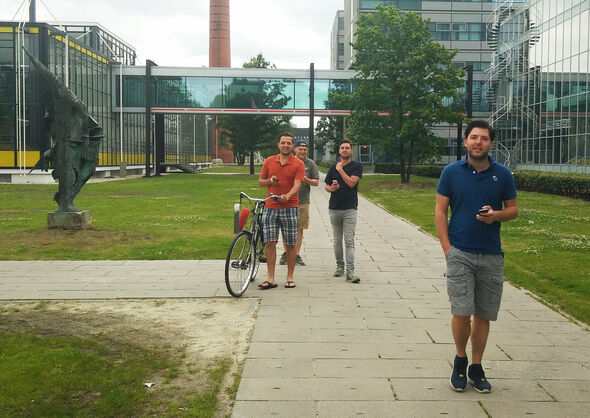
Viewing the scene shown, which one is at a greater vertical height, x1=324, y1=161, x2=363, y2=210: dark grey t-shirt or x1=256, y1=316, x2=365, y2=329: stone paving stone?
x1=324, y1=161, x2=363, y2=210: dark grey t-shirt

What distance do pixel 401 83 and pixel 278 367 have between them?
30074 mm

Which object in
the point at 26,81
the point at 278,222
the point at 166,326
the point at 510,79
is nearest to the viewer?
the point at 166,326

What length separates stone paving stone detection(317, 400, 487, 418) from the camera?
3994mm

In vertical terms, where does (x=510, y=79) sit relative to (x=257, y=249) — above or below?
above

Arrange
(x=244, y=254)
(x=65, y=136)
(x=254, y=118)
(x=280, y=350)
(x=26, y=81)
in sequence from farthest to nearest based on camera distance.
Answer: (x=254, y=118) < (x=26, y=81) < (x=65, y=136) < (x=244, y=254) < (x=280, y=350)

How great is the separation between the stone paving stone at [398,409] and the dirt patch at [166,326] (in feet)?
2.26

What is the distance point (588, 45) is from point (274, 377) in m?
36.0

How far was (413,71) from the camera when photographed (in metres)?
33.8

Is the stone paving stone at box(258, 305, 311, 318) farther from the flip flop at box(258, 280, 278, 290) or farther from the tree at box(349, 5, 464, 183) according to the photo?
the tree at box(349, 5, 464, 183)

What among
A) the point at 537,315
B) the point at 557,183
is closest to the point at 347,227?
the point at 537,315

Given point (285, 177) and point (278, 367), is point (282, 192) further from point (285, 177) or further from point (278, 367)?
point (278, 367)

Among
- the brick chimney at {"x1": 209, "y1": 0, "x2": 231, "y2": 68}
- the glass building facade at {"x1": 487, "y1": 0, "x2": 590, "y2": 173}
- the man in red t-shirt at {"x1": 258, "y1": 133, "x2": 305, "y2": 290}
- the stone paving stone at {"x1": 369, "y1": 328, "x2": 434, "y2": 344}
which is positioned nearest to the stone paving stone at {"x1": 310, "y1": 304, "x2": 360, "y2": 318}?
the stone paving stone at {"x1": 369, "y1": 328, "x2": 434, "y2": 344}

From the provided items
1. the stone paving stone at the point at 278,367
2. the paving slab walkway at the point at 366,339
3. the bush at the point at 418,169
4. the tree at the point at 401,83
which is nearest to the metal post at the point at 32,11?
the tree at the point at 401,83

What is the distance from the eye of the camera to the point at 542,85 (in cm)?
4119
